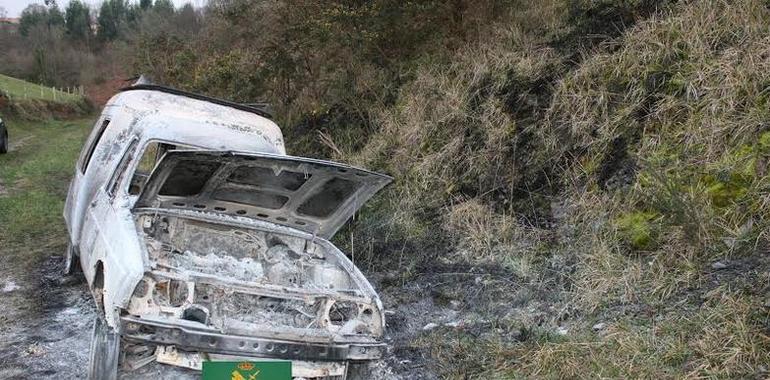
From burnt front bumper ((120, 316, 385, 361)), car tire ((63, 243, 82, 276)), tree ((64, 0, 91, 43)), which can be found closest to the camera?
burnt front bumper ((120, 316, 385, 361))

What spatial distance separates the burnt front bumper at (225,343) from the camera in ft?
11.5

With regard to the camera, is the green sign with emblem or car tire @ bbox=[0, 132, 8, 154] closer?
the green sign with emblem

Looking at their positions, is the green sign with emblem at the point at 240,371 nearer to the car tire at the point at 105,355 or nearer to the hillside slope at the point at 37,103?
the car tire at the point at 105,355

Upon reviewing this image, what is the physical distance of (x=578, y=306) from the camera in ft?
15.4

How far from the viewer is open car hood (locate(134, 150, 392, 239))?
462cm

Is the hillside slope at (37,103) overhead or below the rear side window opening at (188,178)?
below

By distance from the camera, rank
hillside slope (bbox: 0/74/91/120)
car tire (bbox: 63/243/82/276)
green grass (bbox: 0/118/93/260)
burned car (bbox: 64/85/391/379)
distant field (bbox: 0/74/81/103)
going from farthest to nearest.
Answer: distant field (bbox: 0/74/81/103)
hillside slope (bbox: 0/74/91/120)
green grass (bbox: 0/118/93/260)
car tire (bbox: 63/243/82/276)
burned car (bbox: 64/85/391/379)

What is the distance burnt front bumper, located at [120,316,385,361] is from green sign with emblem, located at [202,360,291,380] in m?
0.22

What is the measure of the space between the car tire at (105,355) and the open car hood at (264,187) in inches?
53.6

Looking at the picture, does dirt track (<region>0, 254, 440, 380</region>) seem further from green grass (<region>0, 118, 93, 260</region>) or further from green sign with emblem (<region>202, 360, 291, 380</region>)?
green grass (<region>0, 118, 93, 260</region>)

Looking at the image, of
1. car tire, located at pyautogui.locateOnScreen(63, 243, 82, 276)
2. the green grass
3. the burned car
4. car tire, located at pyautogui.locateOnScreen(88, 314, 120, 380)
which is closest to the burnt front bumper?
the burned car

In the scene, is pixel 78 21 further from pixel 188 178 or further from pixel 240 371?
A: pixel 240 371

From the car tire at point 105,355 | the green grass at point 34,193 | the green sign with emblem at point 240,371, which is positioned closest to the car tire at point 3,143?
the green grass at point 34,193

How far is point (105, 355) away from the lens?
3.54 m
